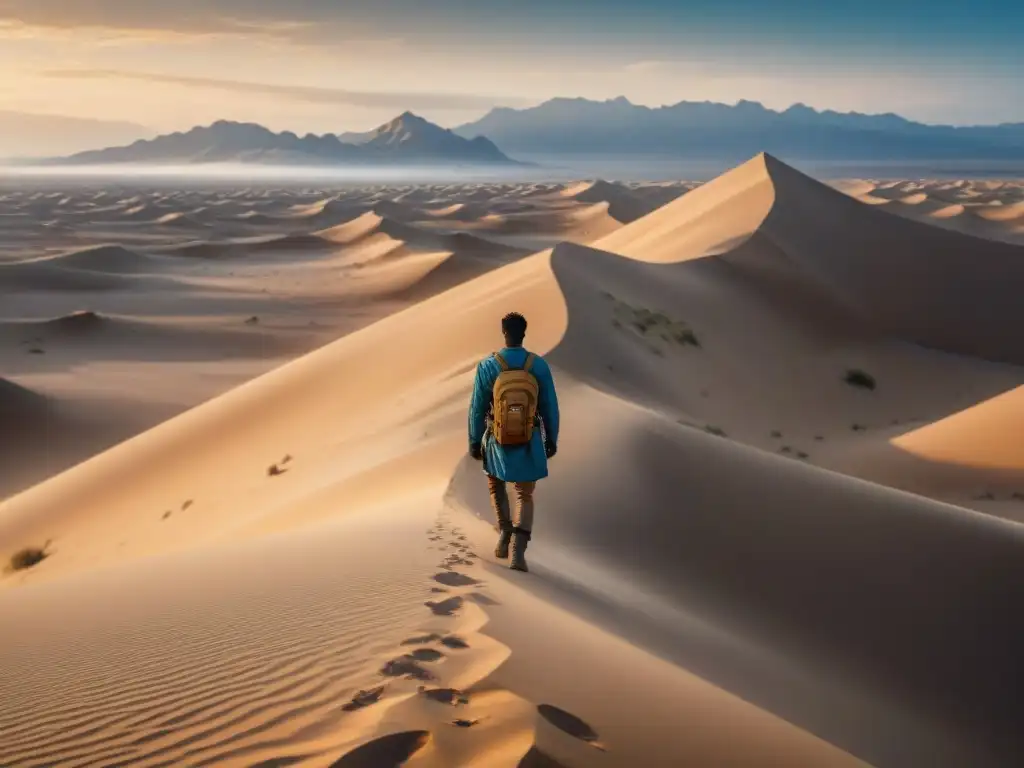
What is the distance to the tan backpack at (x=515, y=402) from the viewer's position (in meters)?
5.18

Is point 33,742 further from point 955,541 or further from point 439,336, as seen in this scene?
point 439,336

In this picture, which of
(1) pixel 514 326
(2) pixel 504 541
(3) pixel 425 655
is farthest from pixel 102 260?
(3) pixel 425 655

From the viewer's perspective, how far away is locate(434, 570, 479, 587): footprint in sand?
195 inches

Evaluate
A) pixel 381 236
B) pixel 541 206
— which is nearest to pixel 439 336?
pixel 381 236

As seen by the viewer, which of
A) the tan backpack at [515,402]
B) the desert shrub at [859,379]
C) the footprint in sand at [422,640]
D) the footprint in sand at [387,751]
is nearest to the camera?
the footprint in sand at [387,751]

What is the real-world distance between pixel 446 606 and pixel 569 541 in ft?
10.1

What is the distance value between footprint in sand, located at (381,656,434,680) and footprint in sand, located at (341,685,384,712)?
0.40 ft

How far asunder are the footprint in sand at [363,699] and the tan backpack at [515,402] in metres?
1.98

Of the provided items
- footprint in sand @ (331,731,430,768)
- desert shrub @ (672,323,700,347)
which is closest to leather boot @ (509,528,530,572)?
footprint in sand @ (331,731,430,768)

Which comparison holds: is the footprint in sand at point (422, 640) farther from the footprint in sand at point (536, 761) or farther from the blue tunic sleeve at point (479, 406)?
the blue tunic sleeve at point (479, 406)

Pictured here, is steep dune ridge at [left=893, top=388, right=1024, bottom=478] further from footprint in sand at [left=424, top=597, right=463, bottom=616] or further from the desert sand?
footprint in sand at [left=424, top=597, right=463, bottom=616]

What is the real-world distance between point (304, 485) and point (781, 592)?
20.3ft

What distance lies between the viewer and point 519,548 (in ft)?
18.5

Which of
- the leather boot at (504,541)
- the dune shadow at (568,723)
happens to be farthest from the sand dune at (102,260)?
the dune shadow at (568,723)
